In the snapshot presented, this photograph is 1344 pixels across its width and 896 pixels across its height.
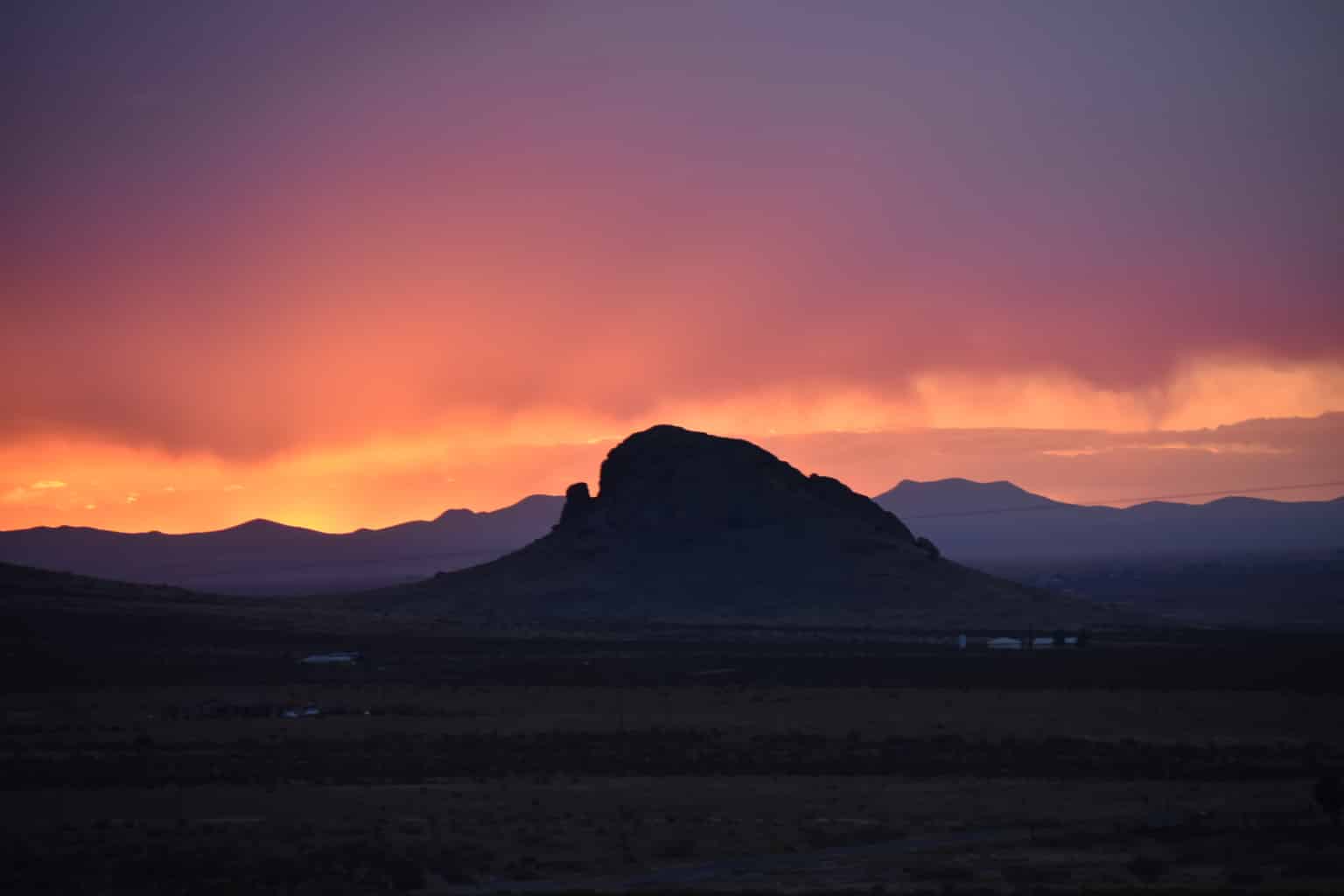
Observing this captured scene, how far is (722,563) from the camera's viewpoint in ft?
525

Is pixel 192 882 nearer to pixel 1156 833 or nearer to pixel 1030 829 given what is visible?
pixel 1030 829

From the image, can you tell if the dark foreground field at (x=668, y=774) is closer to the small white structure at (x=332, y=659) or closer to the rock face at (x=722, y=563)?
the small white structure at (x=332, y=659)

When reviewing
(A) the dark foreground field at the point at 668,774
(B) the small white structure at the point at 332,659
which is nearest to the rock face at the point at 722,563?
(A) the dark foreground field at the point at 668,774

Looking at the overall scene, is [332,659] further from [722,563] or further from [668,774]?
[722,563]

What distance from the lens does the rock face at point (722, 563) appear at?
5674 inches

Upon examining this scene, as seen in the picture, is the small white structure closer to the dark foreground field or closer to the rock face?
the dark foreground field

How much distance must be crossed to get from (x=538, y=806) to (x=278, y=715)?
24.7 metres

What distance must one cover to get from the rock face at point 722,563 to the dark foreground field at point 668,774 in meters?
58.6

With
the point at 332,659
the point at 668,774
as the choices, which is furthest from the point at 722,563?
the point at 668,774

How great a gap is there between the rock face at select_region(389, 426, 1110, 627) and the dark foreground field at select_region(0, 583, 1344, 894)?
192 ft

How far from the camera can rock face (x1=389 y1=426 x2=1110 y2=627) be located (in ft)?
473

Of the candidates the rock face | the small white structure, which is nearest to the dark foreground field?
the small white structure

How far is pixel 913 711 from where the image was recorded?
58875 millimetres

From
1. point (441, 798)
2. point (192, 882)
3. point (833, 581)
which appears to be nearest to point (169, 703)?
point (441, 798)
